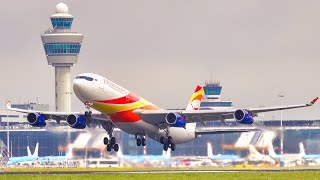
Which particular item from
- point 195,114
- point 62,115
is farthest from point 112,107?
point 195,114

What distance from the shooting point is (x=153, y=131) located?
436 ft

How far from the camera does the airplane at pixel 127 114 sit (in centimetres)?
12219

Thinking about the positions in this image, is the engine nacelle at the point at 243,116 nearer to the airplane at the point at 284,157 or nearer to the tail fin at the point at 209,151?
the airplane at the point at 284,157

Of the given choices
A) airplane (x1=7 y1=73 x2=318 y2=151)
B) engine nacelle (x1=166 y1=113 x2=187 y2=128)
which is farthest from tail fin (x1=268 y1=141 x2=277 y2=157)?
engine nacelle (x1=166 y1=113 x2=187 y2=128)

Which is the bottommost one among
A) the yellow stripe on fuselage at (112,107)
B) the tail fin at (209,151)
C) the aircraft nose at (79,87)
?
the tail fin at (209,151)

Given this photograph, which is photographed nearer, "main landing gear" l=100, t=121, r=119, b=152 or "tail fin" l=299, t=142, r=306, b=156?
"main landing gear" l=100, t=121, r=119, b=152

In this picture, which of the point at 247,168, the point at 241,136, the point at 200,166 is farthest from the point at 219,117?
the point at 241,136

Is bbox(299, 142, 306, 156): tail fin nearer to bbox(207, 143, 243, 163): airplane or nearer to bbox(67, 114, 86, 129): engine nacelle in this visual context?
bbox(207, 143, 243, 163): airplane

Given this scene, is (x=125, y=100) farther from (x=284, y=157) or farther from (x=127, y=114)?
(x=284, y=157)

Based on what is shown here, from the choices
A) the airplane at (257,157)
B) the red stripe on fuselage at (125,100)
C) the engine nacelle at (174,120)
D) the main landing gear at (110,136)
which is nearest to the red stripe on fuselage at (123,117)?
the red stripe on fuselage at (125,100)

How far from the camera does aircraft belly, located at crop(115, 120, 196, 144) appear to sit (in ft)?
421

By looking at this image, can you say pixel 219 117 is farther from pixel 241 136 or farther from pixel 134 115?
pixel 241 136

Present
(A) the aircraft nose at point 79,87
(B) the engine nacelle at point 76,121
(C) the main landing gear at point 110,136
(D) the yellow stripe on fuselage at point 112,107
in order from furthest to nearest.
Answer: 1. (C) the main landing gear at point 110,136
2. (B) the engine nacelle at point 76,121
3. (D) the yellow stripe on fuselage at point 112,107
4. (A) the aircraft nose at point 79,87

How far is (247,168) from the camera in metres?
154
